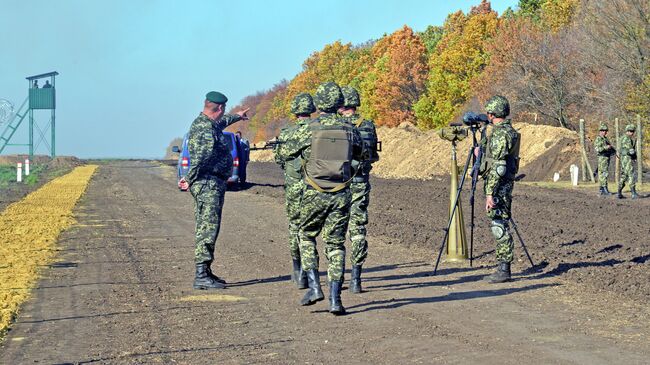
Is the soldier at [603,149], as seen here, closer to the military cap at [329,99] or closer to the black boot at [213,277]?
the black boot at [213,277]

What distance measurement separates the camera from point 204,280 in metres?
11.4

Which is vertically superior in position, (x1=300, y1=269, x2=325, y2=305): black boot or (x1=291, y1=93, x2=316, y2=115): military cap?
(x1=291, y1=93, x2=316, y2=115): military cap

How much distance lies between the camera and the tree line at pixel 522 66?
40281mm

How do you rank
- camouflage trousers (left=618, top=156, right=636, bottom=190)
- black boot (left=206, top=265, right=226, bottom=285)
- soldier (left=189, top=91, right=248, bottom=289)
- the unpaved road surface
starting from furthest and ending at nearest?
camouflage trousers (left=618, top=156, right=636, bottom=190) < black boot (left=206, top=265, right=226, bottom=285) < soldier (left=189, top=91, right=248, bottom=289) < the unpaved road surface

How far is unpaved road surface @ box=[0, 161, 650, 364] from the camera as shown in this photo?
26.0ft

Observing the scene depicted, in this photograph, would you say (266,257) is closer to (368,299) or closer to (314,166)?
(368,299)

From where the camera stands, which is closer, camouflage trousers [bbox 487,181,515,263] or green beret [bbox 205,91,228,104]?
green beret [bbox 205,91,228,104]

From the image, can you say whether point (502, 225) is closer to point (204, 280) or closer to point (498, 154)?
point (498, 154)

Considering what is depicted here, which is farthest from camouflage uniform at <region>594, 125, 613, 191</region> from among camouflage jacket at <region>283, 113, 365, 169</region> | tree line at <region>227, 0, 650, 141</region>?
camouflage jacket at <region>283, 113, 365, 169</region>

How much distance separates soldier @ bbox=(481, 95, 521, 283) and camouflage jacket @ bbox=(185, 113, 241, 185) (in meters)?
3.03

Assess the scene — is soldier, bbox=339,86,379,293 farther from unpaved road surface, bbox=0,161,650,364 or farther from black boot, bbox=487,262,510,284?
black boot, bbox=487,262,510,284

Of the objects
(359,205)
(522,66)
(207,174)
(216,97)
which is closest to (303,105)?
(216,97)

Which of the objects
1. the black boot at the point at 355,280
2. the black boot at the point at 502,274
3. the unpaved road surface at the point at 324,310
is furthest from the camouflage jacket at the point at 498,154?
the black boot at the point at 355,280

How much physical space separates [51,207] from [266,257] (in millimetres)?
12638
